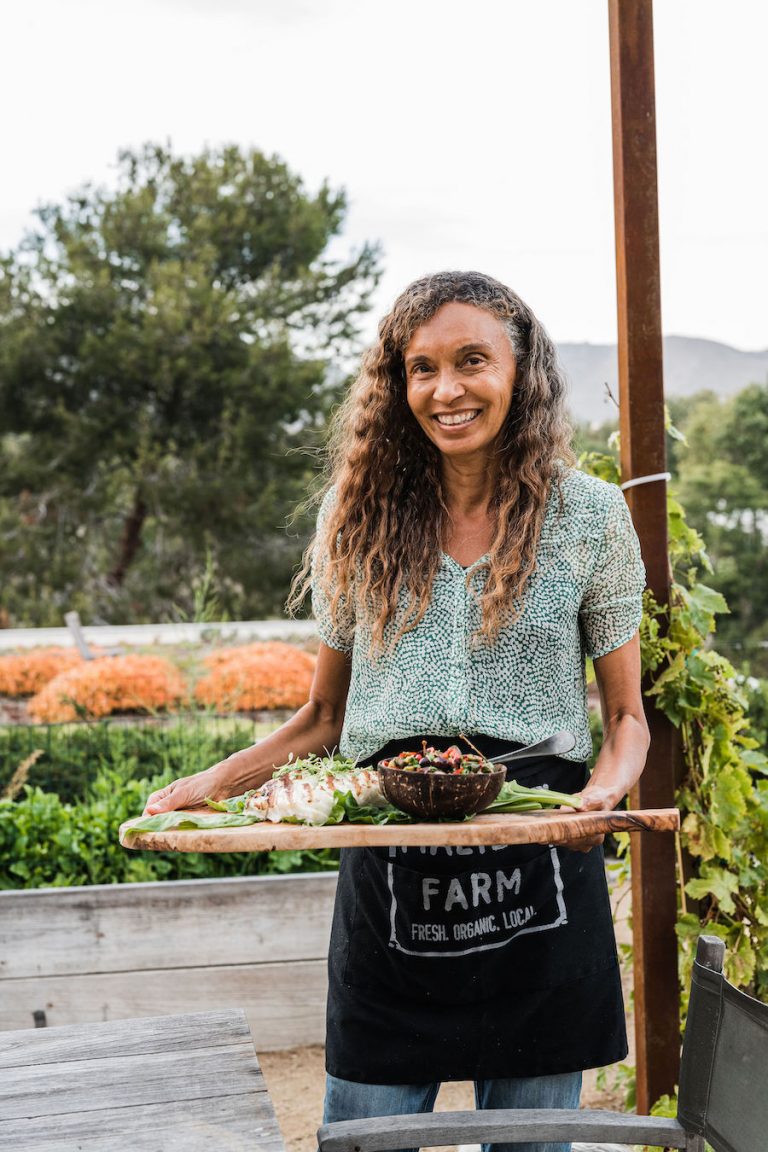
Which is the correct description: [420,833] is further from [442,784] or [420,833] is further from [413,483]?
[413,483]

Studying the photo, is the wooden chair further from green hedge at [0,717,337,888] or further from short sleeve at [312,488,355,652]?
green hedge at [0,717,337,888]

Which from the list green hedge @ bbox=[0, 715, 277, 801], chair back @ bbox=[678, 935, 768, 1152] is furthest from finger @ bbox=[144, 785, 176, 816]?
green hedge @ bbox=[0, 715, 277, 801]

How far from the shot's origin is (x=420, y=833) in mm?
1467

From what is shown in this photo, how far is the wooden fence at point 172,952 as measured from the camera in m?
3.35

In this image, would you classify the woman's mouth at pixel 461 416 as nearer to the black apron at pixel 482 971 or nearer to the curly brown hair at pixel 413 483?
the curly brown hair at pixel 413 483

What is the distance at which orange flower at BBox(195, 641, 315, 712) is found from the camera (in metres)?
5.93

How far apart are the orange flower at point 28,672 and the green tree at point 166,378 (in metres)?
10.1

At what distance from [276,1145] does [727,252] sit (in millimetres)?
15621

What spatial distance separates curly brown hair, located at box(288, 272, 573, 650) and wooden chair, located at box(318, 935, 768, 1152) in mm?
564

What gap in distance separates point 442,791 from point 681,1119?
475 millimetres

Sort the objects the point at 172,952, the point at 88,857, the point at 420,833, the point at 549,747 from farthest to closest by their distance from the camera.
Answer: the point at 88,857, the point at 172,952, the point at 549,747, the point at 420,833

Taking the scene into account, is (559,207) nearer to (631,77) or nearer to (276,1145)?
(631,77)

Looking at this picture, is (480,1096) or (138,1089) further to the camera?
(480,1096)

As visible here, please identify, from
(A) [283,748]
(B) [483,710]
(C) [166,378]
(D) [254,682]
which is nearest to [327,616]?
(A) [283,748]
